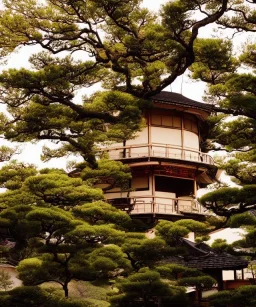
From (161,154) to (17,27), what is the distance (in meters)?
10.3

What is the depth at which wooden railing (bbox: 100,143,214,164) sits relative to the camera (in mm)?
24969

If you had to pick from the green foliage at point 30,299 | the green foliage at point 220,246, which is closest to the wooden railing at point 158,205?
the green foliage at point 220,246

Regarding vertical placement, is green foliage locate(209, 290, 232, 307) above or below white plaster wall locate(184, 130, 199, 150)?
below

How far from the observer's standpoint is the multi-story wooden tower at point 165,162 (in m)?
24.7

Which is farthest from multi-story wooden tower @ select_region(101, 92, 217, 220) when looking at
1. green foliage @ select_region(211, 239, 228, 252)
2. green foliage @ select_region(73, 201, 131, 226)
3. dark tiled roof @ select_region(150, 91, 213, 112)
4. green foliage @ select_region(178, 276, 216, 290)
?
green foliage @ select_region(178, 276, 216, 290)

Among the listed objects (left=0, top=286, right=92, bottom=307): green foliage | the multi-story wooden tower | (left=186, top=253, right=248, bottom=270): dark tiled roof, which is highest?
the multi-story wooden tower

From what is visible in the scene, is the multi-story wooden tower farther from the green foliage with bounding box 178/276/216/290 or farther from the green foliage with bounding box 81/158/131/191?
the green foliage with bounding box 178/276/216/290

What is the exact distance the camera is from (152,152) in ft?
82.0

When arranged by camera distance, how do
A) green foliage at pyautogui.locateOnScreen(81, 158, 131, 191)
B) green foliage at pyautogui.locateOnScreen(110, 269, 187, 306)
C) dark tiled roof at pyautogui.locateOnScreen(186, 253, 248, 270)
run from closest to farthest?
green foliage at pyautogui.locateOnScreen(110, 269, 187, 306) → dark tiled roof at pyautogui.locateOnScreen(186, 253, 248, 270) → green foliage at pyautogui.locateOnScreen(81, 158, 131, 191)

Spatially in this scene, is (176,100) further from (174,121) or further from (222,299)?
(222,299)

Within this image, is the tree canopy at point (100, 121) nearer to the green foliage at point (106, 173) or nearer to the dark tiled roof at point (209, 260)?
the green foliage at point (106, 173)

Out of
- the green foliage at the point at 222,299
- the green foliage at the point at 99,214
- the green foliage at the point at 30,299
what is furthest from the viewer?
the green foliage at the point at 99,214

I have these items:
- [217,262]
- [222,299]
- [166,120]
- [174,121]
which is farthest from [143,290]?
[174,121]

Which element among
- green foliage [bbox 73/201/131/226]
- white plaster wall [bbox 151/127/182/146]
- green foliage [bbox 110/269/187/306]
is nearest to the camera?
green foliage [bbox 110/269/187/306]
